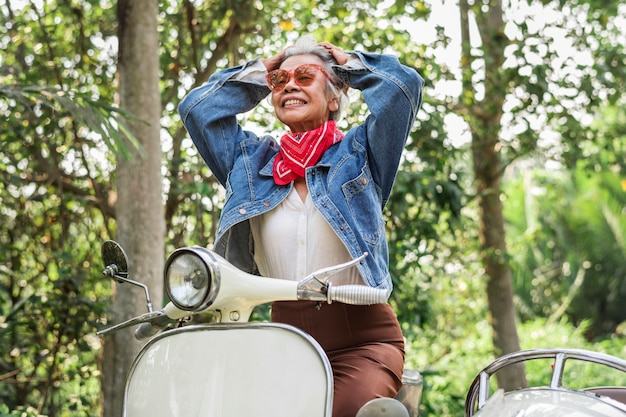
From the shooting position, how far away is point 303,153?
2.56 m

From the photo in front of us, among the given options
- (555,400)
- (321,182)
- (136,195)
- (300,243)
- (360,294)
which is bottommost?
(555,400)

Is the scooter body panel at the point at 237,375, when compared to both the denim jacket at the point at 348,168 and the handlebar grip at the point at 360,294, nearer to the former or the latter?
the handlebar grip at the point at 360,294

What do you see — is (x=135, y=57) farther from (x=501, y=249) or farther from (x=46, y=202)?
(x=501, y=249)

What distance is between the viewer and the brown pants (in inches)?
90.0

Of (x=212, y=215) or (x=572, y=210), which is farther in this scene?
(x=572, y=210)

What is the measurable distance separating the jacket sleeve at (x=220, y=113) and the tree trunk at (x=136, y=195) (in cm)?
129

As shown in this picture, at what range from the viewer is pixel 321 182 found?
2508 mm

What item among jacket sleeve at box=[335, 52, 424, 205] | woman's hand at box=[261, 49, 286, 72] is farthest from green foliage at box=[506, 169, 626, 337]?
jacket sleeve at box=[335, 52, 424, 205]

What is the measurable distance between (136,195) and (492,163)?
3547mm

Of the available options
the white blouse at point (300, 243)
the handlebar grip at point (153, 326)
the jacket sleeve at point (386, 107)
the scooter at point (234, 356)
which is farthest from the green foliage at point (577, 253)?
the scooter at point (234, 356)

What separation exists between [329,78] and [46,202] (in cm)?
348

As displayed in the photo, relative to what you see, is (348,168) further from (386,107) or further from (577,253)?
(577,253)

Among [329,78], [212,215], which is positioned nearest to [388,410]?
[329,78]

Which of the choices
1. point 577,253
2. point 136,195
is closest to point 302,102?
point 136,195
